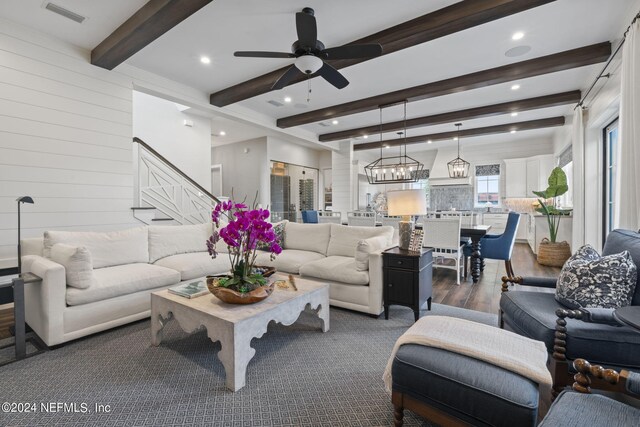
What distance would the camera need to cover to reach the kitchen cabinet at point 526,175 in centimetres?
798

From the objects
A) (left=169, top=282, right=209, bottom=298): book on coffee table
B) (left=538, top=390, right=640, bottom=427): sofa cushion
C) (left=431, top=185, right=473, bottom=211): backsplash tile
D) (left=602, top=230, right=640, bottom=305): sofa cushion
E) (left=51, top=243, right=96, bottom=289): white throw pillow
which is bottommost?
(left=538, top=390, right=640, bottom=427): sofa cushion

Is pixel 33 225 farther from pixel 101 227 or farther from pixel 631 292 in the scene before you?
pixel 631 292

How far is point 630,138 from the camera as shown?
8.68 feet

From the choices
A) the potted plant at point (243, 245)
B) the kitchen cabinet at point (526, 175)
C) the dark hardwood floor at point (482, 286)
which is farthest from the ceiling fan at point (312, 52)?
the kitchen cabinet at point (526, 175)

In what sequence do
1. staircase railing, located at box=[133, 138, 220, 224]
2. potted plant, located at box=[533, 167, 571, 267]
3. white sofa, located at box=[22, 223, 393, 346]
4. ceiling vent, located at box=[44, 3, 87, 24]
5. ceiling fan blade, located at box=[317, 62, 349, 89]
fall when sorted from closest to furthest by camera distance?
white sofa, located at box=[22, 223, 393, 346] → ceiling vent, located at box=[44, 3, 87, 24] → ceiling fan blade, located at box=[317, 62, 349, 89] → staircase railing, located at box=[133, 138, 220, 224] → potted plant, located at box=[533, 167, 571, 267]

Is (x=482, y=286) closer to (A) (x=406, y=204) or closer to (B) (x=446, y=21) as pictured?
(A) (x=406, y=204)

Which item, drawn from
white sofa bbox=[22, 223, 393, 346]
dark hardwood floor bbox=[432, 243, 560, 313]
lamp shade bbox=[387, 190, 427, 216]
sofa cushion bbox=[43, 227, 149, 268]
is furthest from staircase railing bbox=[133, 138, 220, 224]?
dark hardwood floor bbox=[432, 243, 560, 313]

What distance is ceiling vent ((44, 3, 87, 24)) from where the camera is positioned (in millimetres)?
2975

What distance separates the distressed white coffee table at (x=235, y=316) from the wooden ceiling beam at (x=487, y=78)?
3.84 m

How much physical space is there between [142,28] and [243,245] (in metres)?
2.68

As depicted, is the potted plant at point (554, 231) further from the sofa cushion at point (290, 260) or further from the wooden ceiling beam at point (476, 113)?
the sofa cushion at point (290, 260)

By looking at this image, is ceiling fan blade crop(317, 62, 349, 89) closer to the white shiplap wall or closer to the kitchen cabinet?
the white shiplap wall

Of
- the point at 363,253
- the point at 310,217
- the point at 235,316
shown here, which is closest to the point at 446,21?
the point at 363,253

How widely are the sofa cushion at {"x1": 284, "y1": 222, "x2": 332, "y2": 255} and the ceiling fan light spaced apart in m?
1.98
